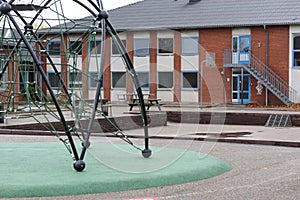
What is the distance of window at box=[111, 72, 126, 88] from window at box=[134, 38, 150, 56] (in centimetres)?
190

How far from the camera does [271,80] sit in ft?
133

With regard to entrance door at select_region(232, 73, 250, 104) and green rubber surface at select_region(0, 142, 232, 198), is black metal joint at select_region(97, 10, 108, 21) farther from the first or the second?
entrance door at select_region(232, 73, 250, 104)

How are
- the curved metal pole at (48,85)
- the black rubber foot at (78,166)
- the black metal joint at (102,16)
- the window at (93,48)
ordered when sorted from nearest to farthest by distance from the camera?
the curved metal pole at (48,85) < the black rubber foot at (78,166) < the black metal joint at (102,16) < the window at (93,48)

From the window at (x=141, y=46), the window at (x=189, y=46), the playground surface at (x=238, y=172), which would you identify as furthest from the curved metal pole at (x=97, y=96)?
the window at (x=141, y=46)

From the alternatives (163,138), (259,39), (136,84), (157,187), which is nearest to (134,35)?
(259,39)

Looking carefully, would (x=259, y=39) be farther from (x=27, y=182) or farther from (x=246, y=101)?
(x=27, y=182)

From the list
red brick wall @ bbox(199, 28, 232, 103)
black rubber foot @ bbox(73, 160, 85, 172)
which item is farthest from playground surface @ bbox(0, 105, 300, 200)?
red brick wall @ bbox(199, 28, 232, 103)

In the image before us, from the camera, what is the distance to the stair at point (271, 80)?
39.5 metres

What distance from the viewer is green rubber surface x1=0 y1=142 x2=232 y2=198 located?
9.26 meters

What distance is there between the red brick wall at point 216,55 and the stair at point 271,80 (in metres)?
1.90

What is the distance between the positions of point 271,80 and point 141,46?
995 cm

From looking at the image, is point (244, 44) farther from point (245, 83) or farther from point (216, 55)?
point (245, 83)

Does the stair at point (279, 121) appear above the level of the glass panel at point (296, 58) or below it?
below

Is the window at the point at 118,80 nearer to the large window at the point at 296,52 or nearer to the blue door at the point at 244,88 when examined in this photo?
the blue door at the point at 244,88
